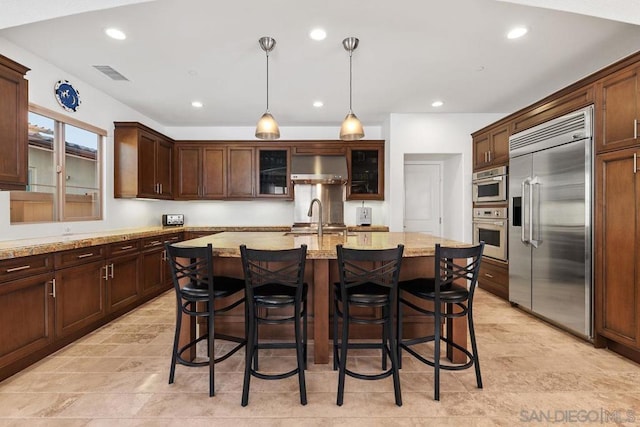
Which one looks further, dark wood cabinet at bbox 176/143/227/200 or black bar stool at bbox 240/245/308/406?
dark wood cabinet at bbox 176/143/227/200

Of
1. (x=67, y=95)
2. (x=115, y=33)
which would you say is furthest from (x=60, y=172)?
(x=115, y=33)

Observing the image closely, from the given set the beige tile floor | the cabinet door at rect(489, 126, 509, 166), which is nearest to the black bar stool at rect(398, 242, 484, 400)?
the beige tile floor

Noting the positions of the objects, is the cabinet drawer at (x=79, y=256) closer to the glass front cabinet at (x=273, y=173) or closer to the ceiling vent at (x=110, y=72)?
the ceiling vent at (x=110, y=72)

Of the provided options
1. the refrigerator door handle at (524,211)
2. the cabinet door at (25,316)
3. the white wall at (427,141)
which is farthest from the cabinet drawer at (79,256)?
the refrigerator door handle at (524,211)

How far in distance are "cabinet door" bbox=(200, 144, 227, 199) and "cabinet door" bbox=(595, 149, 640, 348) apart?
493 centimetres

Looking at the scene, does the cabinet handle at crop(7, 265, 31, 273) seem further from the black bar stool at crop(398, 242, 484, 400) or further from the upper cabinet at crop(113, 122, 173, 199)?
the black bar stool at crop(398, 242, 484, 400)

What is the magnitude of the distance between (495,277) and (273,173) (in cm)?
373

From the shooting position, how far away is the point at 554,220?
3230 mm

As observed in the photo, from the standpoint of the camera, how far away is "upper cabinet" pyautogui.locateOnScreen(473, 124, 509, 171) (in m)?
4.19

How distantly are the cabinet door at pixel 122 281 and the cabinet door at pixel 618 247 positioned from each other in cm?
461

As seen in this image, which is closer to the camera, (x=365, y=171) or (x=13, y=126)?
(x=13, y=126)

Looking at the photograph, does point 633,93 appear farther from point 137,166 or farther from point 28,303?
point 137,166

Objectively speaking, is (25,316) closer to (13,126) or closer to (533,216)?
(13,126)

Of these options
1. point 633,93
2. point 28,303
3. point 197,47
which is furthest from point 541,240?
point 28,303
